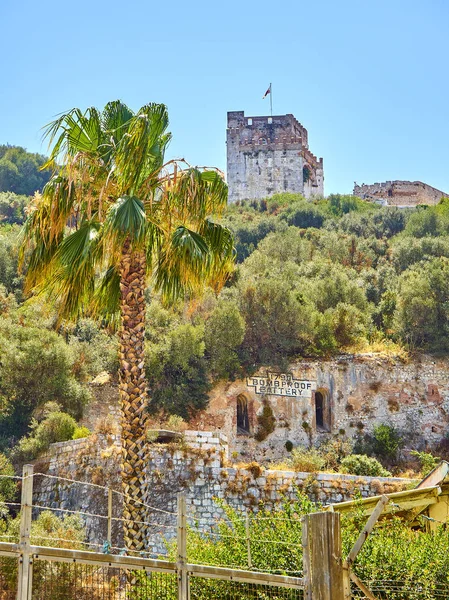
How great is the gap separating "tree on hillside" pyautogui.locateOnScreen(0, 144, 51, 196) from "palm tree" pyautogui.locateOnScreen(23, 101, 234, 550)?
196 feet

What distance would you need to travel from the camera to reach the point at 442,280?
31.8 meters

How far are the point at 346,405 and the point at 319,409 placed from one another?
3.34ft

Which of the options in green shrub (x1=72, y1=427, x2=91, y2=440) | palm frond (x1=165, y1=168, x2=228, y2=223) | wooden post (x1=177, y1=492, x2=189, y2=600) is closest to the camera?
wooden post (x1=177, y1=492, x2=189, y2=600)

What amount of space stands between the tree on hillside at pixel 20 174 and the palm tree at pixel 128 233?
5962cm

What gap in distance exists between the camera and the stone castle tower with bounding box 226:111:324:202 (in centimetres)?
6394

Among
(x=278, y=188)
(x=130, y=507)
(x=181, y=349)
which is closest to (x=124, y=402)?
(x=130, y=507)

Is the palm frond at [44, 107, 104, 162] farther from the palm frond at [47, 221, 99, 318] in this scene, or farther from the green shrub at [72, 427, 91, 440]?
the green shrub at [72, 427, 91, 440]

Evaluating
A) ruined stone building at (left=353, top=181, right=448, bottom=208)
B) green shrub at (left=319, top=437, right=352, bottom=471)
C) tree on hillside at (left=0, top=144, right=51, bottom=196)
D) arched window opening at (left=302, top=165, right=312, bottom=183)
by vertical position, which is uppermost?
tree on hillside at (left=0, top=144, right=51, bottom=196)

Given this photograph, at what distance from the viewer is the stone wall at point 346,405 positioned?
90.5 ft

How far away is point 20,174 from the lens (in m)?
74.8

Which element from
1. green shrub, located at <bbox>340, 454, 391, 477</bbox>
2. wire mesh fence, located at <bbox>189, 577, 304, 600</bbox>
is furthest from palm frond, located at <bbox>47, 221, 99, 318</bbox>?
green shrub, located at <bbox>340, 454, 391, 477</bbox>

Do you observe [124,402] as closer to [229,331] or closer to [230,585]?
[230,585]

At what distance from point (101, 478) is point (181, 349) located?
7.94m

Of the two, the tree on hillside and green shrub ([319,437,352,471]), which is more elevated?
the tree on hillside
